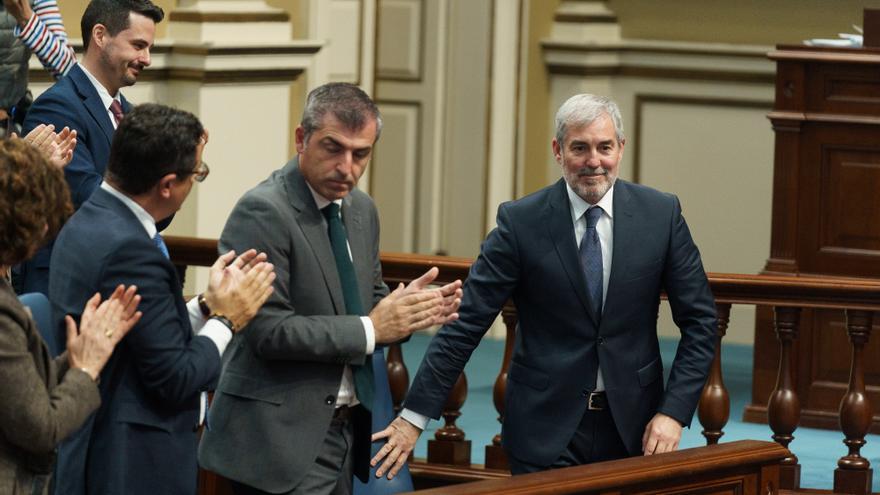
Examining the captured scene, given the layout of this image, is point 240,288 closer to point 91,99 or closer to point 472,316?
point 472,316

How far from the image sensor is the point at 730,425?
6477 mm

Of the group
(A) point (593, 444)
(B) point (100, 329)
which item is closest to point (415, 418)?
(A) point (593, 444)

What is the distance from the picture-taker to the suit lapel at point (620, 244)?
366cm

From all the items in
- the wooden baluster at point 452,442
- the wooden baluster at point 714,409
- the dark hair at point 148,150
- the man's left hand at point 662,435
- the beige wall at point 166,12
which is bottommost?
the wooden baluster at point 452,442

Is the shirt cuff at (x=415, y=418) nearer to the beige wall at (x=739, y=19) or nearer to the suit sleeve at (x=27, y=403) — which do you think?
the suit sleeve at (x=27, y=403)

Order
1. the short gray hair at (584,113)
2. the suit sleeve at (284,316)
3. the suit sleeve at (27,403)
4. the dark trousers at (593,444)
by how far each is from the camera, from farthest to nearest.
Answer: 1. the dark trousers at (593,444)
2. the short gray hair at (584,113)
3. the suit sleeve at (284,316)
4. the suit sleeve at (27,403)

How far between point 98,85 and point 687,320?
159cm

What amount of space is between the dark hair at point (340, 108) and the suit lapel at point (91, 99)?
1.05m

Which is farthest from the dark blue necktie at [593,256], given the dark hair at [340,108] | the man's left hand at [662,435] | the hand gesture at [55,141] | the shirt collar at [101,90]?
the shirt collar at [101,90]

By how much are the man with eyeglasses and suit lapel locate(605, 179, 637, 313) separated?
0.82 meters

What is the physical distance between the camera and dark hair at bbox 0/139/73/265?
277cm

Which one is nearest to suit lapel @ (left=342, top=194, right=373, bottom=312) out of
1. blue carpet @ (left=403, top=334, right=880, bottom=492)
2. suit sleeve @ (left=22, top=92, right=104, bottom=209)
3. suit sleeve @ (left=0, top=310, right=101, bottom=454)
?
suit sleeve @ (left=0, top=310, right=101, bottom=454)

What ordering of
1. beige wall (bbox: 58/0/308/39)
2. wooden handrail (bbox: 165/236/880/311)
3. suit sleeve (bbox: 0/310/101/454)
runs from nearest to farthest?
suit sleeve (bbox: 0/310/101/454), wooden handrail (bbox: 165/236/880/311), beige wall (bbox: 58/0/308/39)

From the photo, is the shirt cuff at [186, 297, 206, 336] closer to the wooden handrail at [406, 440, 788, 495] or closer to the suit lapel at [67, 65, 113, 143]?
the wooden handrail at [406, 440, 788, 495]
